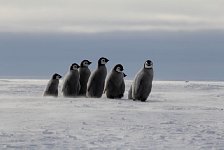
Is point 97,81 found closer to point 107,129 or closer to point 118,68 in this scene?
point 118,68

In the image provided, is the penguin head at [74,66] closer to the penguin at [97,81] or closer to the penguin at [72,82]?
the penguin at [72,82]

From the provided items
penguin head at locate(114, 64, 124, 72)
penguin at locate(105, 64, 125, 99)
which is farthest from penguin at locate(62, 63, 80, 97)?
penguin head at locate(114, 64, 124, 72)

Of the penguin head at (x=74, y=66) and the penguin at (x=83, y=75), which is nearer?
the penguin head at (x=74, y=66)

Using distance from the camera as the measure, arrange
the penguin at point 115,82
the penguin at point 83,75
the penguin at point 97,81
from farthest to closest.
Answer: the penguin at point 83,75
the penguin at point 97,81
the penguin at point 115,82

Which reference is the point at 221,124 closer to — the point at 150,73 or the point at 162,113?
the point at 162,113

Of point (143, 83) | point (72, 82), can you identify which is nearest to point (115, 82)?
point (143, 83)

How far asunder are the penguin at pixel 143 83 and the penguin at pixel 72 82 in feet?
7.71

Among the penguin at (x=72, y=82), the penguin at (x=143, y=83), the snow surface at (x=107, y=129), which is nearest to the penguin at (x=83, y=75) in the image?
the penguin at (x=72, y=82)

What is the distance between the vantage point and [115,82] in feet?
55.8

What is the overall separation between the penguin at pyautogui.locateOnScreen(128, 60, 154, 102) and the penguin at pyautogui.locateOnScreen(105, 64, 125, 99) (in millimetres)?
817

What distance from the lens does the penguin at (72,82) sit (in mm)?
17844

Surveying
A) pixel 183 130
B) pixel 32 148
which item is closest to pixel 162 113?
pixel 183 130

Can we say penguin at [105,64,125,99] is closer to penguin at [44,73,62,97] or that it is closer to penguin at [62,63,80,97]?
penguin at [62,63,80,97]

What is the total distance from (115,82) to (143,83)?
1.17m
